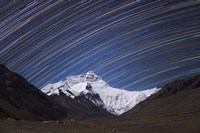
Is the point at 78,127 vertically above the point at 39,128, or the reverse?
the point at 39,128

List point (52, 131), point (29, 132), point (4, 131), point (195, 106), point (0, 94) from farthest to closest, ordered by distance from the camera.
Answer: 1. point (195, 106)
2. point (0, 94)
3. point (52, 131)
4. point (29, 132)
5. point (4, 131)

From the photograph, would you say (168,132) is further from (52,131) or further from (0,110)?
(0,110)

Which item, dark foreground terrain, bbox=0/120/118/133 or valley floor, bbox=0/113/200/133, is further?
valley floor, bbox=0/113/200/133

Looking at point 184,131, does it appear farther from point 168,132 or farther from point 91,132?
point 91,132

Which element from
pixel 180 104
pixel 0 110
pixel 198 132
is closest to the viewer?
pixel 198 132

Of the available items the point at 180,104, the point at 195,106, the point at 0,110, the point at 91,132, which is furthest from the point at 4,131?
the point at 180,104

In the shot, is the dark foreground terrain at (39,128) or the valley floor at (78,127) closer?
the dark foreground terrain at (39,128)

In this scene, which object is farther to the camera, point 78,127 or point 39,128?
point 78,127

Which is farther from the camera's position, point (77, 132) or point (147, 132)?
point (147, 132)

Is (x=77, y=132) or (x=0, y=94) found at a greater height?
(x=0, y=94)

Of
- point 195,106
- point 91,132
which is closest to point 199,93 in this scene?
point 195,106
